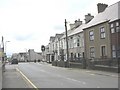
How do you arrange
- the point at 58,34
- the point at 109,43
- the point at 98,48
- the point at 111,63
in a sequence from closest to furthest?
the point at 111,63 < the point at 109,43 < the point at 98,48 < the point at 58,34

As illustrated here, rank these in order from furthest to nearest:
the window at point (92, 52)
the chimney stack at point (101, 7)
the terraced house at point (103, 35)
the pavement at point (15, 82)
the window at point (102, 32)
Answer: the chimney stack at point (101, 7), the window at point (92, 52), the window at point (102, 32), the terraced house at point (103, 35), the pavement at point (15, 82)

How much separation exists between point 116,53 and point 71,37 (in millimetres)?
28790

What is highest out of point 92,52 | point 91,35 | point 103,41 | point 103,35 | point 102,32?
point 102,32

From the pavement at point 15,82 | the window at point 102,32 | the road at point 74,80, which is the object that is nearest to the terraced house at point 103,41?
the window at point 102,32

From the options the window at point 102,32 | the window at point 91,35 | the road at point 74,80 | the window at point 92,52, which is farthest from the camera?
the window at point 91,35

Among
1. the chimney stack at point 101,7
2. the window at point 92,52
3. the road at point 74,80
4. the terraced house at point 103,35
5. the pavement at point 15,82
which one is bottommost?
the pavement at point 15,82

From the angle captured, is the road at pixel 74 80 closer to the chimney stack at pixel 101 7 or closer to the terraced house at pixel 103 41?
the terraced house at pixel 103 41

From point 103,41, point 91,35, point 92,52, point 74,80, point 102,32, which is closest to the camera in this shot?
point 74,80

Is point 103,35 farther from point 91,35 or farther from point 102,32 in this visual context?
point 91,35

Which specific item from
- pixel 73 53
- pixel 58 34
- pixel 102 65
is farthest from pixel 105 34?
pixel 58 34

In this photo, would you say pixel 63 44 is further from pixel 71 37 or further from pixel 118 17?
pixel 118 17

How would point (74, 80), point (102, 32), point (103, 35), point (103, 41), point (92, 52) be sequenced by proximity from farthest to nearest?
point (92, 52) < point (102, 32) < point (103, 35) < point (103, 41) < point (74, 80)

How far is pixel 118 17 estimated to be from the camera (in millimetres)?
41531

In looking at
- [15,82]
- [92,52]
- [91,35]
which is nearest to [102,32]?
[91,35]
